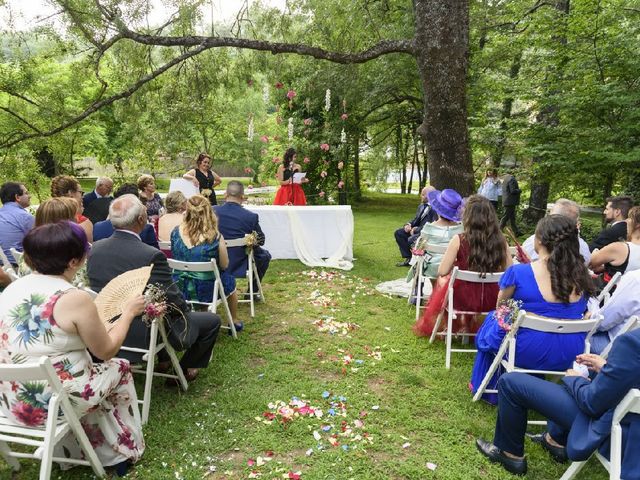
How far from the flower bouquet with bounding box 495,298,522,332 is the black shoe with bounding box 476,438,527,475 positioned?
712 millimetres

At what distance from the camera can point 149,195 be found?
559 centimetres

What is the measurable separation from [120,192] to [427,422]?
4.00 metres

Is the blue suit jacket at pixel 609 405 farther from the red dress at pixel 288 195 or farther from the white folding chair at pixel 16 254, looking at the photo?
the red dress at pixel 288 195

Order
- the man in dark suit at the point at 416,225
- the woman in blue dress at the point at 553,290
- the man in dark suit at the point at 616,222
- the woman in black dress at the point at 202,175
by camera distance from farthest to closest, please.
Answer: the woman in black dress at the point at 202,175
the man in dark suit at the point at 416,225
the man in dark suit at the point at 616,222
the woman in blue dress at the point at 553,290

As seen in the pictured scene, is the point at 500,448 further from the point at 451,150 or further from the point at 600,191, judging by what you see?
the point at 600,191

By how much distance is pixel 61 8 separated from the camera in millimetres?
5242

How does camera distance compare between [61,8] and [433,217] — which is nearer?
[61,8]

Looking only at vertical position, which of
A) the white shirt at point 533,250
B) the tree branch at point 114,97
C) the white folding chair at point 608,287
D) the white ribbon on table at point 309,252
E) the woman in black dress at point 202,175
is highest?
the tree branch at point 114,97

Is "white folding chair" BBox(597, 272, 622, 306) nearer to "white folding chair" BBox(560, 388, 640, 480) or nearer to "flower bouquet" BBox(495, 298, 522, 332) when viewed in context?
"flower bouquet" BBox(495, 298, 522, 332)

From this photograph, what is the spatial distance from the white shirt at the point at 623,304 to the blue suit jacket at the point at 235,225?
10.8ft

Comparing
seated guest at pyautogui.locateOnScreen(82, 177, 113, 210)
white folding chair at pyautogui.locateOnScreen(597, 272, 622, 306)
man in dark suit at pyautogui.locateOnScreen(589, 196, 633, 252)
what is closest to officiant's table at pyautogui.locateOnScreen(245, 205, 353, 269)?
seated guest at pyautogui.locateOnScreen(82, 177, 113, 210)

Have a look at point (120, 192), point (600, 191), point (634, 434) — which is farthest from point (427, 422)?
point (600, 191)

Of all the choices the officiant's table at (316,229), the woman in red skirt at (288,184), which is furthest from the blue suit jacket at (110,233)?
the woman in red skirt at (288,184)

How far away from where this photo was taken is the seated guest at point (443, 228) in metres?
4.53
